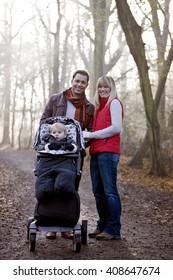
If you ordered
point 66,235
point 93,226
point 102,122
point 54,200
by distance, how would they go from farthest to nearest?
point 93,226 < point 66,235 < point 102,122 < point 54,200

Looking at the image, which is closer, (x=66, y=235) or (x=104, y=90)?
(x=104, y=90)

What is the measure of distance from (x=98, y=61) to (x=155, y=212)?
10494 mm

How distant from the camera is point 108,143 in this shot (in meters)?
6.30

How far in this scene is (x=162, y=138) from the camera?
18.1 meters

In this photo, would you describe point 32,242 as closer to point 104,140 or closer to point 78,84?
point 104,140

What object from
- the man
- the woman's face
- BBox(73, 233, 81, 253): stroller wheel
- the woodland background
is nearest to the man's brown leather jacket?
the man

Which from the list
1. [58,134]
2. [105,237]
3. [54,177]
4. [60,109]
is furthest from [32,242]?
[60,109]

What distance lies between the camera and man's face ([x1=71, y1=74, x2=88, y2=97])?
20.4 feet

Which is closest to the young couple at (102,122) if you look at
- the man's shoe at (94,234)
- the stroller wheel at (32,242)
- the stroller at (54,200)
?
the man's shoe at (94,234)

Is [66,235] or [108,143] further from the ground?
[108,143]

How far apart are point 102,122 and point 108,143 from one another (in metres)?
0.30

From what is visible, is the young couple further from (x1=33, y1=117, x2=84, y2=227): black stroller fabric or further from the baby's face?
(x1=33, y1=117, x2=84, y2=227): black stroller fabric

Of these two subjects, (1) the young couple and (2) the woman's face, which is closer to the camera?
(1) the young couple
